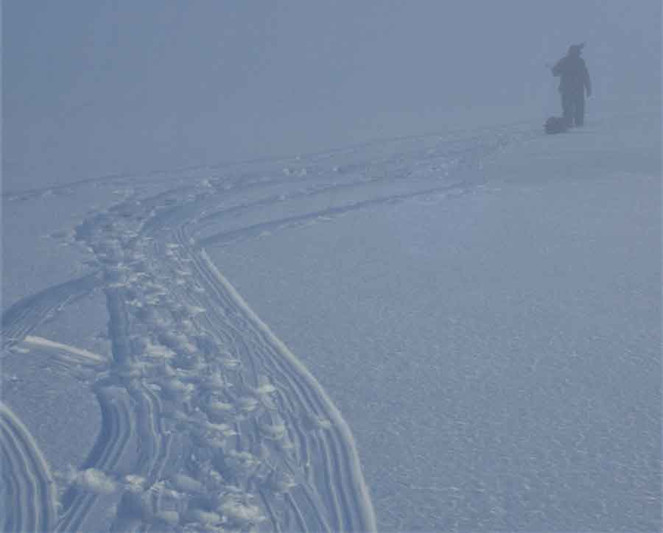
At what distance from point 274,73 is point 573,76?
815 centimetres

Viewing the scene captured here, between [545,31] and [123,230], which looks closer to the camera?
[123,230]

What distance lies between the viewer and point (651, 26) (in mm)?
25031

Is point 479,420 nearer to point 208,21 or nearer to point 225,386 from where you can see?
point 225,386

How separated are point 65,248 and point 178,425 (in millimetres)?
3427

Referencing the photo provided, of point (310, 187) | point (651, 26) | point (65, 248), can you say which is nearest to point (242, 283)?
point (65, 248)

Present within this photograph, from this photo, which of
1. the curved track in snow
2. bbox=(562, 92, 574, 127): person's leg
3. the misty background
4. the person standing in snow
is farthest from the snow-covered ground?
the person standing in snow

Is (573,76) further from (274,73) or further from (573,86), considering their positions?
(274,73)

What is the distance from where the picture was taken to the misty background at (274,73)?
12.9 metres

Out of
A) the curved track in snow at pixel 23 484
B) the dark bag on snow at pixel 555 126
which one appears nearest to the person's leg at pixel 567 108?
the dark bag on snow at pixel 555 126

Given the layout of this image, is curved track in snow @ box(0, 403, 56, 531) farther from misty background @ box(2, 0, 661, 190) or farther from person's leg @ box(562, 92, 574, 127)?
person's leg @ box(562, 92, 574, 127)

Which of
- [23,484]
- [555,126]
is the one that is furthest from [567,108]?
[23,484]

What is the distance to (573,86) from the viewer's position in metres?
13.5

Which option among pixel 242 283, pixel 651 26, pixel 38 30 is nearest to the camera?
pixel 242 283

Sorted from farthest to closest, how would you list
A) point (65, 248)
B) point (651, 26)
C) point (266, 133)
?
1. point (651, 26)
2. point (266, 133)
3. point (65, 248)
